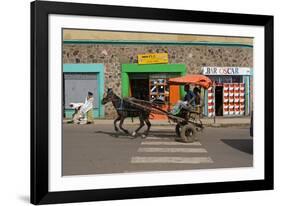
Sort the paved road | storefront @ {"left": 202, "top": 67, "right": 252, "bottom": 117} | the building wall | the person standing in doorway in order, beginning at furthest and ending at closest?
storefront @ {"left": 202, "top": 67, "right": 252, "bottom": 117} → the building wall → the person standing in doorway → the paved road

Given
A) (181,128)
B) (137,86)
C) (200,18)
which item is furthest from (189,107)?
(200,18)

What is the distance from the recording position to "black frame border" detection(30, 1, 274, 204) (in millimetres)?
5430

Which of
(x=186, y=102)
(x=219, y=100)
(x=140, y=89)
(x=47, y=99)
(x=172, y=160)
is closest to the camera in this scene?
(x=47, y=99)

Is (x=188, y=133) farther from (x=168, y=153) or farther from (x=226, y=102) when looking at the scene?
(x=226, y=102)

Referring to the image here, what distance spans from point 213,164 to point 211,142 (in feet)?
1.93

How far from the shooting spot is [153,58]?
6887mm

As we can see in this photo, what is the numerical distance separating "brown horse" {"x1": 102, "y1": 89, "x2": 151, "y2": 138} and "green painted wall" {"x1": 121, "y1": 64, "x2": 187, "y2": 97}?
0.39ft

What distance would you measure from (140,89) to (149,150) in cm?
73

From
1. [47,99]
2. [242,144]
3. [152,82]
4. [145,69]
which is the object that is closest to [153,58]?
[145,69]

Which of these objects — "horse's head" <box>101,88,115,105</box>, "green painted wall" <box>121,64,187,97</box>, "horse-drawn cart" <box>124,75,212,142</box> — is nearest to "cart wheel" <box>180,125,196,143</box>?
"horse-drawn cart" <box>124,75,212,142</box>

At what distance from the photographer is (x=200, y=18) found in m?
6.21

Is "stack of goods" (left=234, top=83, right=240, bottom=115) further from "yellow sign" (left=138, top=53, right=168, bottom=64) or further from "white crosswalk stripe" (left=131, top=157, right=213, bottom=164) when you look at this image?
"yellow sign" (left=138, top=53, right=168, bottom=64)

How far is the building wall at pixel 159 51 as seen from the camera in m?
6.41

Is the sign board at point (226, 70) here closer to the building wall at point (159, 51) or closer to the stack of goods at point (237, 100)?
the building wall at point (159, 51)
